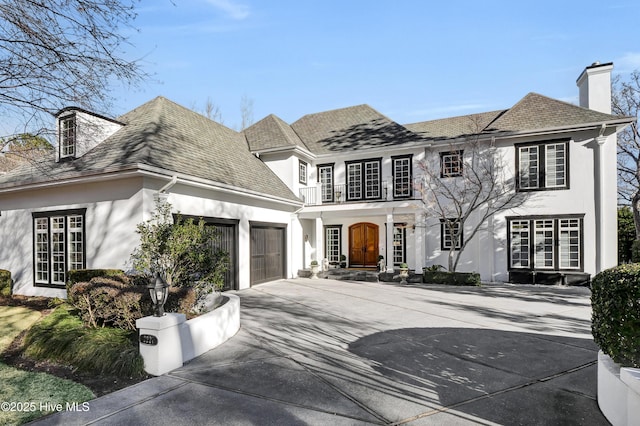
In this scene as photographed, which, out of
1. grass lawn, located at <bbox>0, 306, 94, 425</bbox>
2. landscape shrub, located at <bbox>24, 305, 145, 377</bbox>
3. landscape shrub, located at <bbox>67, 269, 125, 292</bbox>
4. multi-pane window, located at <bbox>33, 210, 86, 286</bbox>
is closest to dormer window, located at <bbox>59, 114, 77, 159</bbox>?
multi-pane window, located at <bbox>33, 210, 86, 286</bbox>

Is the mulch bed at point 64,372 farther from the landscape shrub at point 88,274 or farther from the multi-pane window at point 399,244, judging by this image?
the multi-pane window at point 399,244

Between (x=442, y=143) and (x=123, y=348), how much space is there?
552 inches

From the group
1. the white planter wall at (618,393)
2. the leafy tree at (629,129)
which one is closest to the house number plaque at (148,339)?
the white planter wall at (618,393)

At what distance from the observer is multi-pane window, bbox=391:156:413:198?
15.8 meters

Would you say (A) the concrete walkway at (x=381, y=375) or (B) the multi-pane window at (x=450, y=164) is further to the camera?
(B) the multi-pane window at (x=450, y=164)

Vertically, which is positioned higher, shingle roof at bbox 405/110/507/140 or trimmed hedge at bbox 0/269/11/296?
shingle roof at bbox 405/110/507/140

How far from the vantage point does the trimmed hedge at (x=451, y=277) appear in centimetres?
1355

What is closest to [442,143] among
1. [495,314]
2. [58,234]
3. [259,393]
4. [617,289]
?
[495,314]

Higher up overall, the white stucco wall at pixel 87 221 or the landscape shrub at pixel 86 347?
the white stucco wall at pixel 87 221

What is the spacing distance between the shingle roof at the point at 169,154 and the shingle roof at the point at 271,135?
1511 mm

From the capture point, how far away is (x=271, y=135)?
1731 cm

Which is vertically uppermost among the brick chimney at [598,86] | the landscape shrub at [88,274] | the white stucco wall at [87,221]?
the brick chimney at [598,86]

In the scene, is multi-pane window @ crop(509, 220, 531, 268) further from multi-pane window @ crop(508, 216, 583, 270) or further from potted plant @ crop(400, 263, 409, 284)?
potted plant @ crop(400, 263, 409, 284)

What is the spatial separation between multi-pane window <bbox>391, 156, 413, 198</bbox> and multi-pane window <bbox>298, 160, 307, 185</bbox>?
445cm
